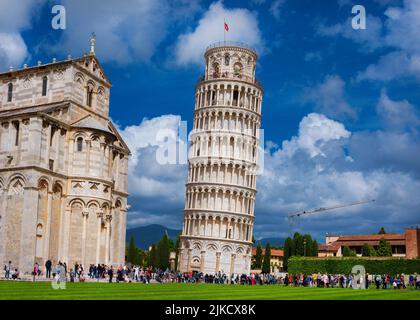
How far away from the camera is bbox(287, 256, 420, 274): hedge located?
6431 cm

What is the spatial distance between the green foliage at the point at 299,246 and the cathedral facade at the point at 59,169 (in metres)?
58.6

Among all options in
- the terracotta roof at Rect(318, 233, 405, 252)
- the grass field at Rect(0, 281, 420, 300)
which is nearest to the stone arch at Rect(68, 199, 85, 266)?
the grass field at Rect(0, 281, 420, 300)

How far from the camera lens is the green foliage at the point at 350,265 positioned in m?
64.3

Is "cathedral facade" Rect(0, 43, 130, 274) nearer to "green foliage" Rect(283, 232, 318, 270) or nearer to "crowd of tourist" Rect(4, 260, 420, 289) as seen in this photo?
"crowd of tourist" Rect(4, 260, 420, 289)

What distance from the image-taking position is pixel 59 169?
4650 cm

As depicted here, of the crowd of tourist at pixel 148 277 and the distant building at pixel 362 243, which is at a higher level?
the distant building at pixel 362 243

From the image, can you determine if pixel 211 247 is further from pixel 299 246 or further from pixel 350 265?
pixel 299 246

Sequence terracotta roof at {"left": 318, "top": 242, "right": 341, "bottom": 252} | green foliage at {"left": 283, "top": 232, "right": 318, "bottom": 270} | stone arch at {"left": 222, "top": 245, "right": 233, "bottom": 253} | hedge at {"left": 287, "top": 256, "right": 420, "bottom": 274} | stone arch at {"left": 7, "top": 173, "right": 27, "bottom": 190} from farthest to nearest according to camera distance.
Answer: terracotta roof at {"left": 318, "top": 242, "right": 341, "bottom": 252} → green foliage at {"left": 283, "top": 232, "right": 318, "bottom": 270} → stone arch at {"left": 222, "top": 245, "right": 233, "bottom": 253} → hedge at {"left": 287, "top": 256, "right": 420, "bottom": 274} → stone arch at {"left": 7, "top": 173, "right": 27, "bottom": 190}

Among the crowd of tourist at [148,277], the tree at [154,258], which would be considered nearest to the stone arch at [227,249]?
the crowd of tourist at [148,277]

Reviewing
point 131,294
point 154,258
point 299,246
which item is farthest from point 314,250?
point 131,294

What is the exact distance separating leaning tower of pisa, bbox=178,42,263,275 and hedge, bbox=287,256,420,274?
12.6 m

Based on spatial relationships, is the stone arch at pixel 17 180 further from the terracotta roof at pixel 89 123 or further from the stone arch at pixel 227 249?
the stone arch at pixel 227 249
